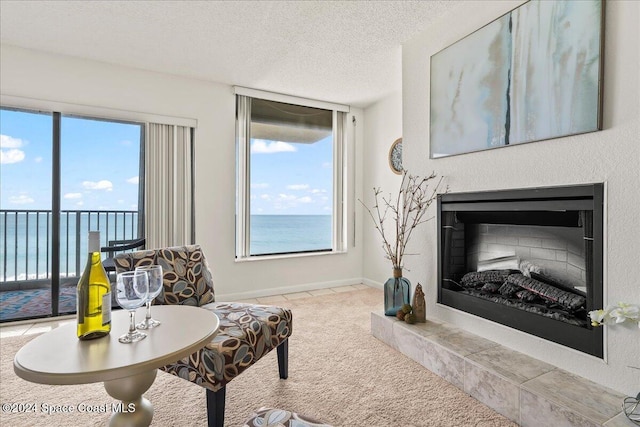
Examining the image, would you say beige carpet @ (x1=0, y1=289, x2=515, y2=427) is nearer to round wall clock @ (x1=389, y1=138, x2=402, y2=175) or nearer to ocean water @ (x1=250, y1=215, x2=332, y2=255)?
round wall clock @ (x1=389, y1=138, x2=402, y2=175)

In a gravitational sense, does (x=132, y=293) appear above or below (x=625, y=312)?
above

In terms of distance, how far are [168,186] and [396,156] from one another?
8.72ft

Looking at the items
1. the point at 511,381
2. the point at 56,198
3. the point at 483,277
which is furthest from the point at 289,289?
the point at 511,381

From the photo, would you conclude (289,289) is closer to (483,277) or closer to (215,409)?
(483,277)

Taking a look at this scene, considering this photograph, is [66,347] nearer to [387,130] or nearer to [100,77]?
[100,77]

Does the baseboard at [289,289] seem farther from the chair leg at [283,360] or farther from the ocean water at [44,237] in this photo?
the chair leg at [283,360]

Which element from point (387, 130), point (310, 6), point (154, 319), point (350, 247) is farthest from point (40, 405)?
point (387, 130)

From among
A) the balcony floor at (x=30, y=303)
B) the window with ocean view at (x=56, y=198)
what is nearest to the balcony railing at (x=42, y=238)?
the window with ocean view at (x=56, y=198)

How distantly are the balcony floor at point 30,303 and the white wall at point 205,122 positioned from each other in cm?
156

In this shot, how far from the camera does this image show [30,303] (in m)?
3.52

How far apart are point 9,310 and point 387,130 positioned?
15.1ft

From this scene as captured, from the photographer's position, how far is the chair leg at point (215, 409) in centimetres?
135

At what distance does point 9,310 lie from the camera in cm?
324

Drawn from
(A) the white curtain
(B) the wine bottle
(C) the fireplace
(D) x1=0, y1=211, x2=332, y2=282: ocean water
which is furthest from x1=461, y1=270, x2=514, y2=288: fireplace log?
(A) the white curtain
